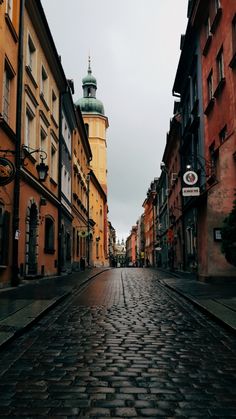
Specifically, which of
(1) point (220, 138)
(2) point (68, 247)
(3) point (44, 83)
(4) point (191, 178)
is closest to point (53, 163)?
(3) point (44, 83)

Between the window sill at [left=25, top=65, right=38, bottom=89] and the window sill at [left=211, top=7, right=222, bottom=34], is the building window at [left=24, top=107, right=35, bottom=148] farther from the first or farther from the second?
the window sill at [left=211, top=7, right=222, bottom=34]

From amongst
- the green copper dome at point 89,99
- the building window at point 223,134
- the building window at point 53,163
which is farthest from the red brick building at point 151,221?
the building window at point 223,134

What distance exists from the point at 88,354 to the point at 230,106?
13190mm

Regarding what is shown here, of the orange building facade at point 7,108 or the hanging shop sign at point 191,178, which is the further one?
the hanging shop sign at point 191,178

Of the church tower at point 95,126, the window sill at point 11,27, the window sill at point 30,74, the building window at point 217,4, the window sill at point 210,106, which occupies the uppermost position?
the church tower at point 95,126

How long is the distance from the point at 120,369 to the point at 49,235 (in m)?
19.2

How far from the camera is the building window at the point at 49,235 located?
903 inches

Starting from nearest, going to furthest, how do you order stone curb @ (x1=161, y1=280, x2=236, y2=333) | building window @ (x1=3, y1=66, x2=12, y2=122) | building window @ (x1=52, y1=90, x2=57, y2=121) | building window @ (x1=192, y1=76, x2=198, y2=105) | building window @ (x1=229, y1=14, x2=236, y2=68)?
1. stone curb @ (x1=161, y1=280, x2=236, y2=333)
2. building window @ (x1=3, y1=66, x2=12, y2=122)
3. building window @ (x1=229, y1=14, x2=236, y2=68)
4. building window @ (x1=192, y1=76, x2=198, y2=105)
5. building window @ (x1=52, y1=90, x2=57, y2=121)

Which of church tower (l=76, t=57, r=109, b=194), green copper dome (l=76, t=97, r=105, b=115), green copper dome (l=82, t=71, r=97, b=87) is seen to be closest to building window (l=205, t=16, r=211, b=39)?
church tower (l=76, t=57, r=109, b=194)

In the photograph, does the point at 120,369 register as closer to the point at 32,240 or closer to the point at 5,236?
the point at 5,236

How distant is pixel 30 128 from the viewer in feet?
63.4

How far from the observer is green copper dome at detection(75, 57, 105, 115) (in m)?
68.0

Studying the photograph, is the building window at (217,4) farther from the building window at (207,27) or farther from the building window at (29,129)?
the building window at (29,129)

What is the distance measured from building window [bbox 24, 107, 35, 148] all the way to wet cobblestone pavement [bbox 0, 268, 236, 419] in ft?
37.8
